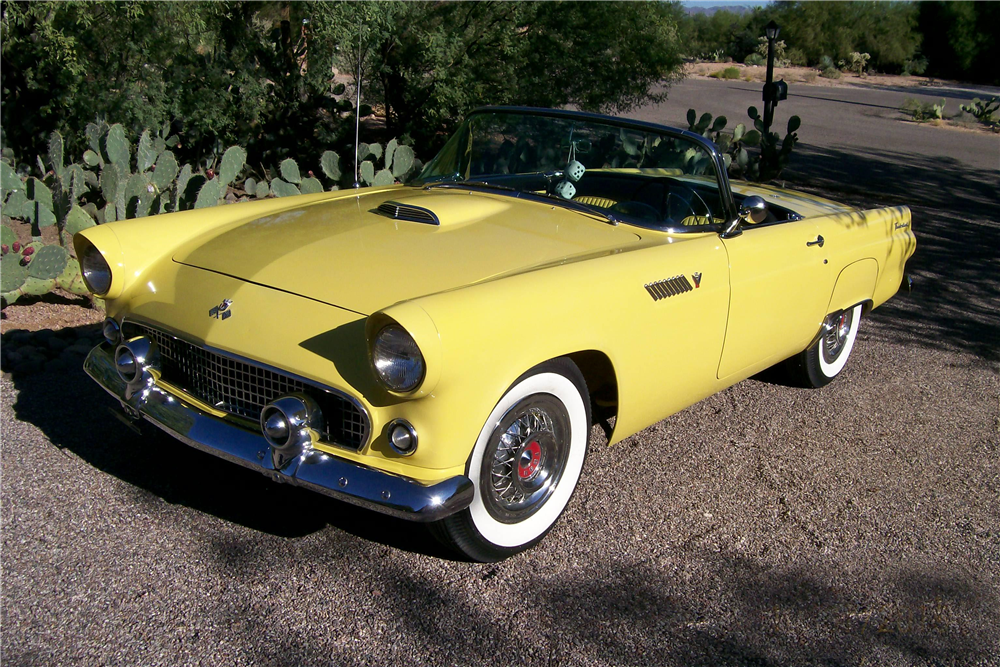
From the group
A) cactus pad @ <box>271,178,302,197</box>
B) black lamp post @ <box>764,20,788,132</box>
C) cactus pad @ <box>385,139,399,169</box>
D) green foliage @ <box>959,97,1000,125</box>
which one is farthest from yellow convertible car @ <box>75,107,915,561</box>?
green foliage @ <box>959,97,1000,125</box>

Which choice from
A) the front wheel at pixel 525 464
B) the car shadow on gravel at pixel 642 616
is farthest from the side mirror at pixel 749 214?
the car shadow on gravel at pixel 642 616

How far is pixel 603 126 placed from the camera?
3.81m

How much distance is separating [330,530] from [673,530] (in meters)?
1.29

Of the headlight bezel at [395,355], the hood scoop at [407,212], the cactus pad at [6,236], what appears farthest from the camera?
the cactus pad at [6,236]

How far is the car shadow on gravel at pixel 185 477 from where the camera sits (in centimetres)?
304

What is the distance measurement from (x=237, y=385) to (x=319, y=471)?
1.66 ft

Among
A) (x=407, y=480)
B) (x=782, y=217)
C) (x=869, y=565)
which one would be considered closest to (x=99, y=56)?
(x=782, y=217)

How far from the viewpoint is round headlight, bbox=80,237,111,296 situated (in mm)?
3149

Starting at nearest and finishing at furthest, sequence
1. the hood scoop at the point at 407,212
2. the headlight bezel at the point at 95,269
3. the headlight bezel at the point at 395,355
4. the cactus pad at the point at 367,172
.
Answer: the headlight bezel at the point at 395,355 → the headlight bezel at the point at 95,269 → the hood scoop at the point at 407,212 → the cactus pad at the point at 367,172

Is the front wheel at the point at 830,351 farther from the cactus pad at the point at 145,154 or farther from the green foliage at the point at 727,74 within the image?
the green foliage at the point at 727,74

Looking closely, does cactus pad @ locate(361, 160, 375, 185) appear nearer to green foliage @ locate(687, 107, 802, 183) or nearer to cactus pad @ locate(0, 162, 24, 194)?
cactus pad @ locate(0, 162, 24, 194)

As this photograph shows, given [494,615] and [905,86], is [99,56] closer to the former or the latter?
[494,615]

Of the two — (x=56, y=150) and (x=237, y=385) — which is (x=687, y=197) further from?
(x=56, y=150)

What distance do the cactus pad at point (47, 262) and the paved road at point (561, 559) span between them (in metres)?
0.73
